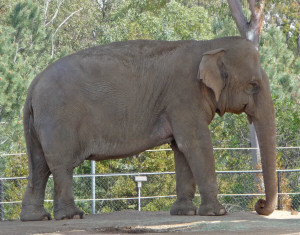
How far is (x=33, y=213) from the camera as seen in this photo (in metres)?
10.3

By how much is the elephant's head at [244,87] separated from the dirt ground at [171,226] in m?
0.93

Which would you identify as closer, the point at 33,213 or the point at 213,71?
the point at 213,71

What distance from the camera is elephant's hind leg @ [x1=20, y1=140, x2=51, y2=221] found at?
33.7 feet

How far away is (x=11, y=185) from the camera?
→ 1716 cm

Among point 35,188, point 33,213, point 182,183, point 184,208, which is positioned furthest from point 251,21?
point 33,213

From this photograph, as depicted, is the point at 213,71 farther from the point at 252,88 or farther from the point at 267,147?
the point at 267,147

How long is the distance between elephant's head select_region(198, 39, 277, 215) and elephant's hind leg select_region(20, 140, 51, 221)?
2.39 metres

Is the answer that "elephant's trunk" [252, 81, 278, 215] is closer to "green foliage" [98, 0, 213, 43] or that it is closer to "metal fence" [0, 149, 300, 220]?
"metal fence" [0, 149, 300, 220]

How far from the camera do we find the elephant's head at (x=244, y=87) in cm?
973

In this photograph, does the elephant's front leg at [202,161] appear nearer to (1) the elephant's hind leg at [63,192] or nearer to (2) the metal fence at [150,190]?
(1) the elephant's hind leg at [63,192]

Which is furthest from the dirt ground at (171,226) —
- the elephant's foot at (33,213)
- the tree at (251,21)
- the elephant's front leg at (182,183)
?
the tree at (251,21)

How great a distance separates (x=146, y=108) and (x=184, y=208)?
1.39 metres

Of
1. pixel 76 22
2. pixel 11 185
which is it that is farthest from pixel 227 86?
pixel 76 22

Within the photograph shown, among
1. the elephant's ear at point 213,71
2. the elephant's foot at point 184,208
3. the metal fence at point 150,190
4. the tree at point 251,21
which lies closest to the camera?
the elephant's ear at point 213,71
